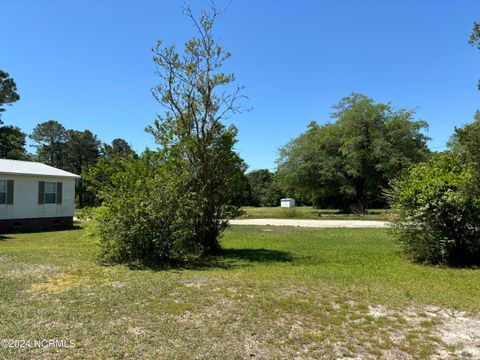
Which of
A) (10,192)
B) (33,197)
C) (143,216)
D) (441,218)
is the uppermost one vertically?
(10,192)

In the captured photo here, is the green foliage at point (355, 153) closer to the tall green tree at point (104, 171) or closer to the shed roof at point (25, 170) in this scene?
the shed roof at point (25, 170)

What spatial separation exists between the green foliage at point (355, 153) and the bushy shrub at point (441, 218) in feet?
65.7

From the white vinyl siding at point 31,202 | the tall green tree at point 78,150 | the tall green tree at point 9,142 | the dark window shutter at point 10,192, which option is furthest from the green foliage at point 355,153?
the tall green tree at point 78,150

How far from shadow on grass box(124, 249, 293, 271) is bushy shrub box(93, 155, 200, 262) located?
1.35 feet

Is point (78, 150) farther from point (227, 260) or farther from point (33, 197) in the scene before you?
point (227, 260)

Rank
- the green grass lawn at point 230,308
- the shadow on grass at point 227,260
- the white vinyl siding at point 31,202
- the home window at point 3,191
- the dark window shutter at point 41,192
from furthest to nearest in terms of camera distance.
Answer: the dark window shutter at point 41,192 → the white vinyl siding at point 31,202 → the home window at point 3,191 → the shadow on grass at point 227,260 → the green grass lawn at point 230,308

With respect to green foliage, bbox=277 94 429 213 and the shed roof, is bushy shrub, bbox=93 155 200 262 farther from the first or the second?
green foliage, bbox=277 94 429 213

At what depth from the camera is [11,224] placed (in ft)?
51.8

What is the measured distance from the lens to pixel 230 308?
4.55m

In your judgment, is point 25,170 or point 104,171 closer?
point 104,171

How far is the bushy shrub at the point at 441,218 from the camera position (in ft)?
26.6

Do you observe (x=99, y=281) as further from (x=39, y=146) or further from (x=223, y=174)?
(x=39, y=146)

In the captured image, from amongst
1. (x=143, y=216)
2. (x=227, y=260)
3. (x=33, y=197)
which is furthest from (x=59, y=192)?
(x=227, y=260)

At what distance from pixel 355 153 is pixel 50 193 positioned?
2202 cm
